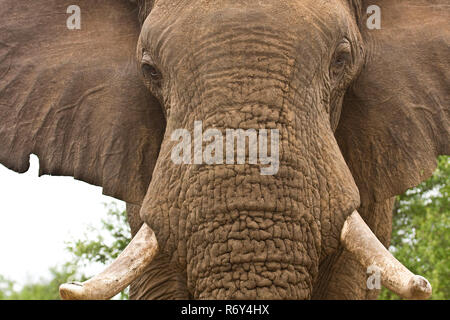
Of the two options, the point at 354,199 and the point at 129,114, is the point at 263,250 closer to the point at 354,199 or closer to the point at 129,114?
the point at 354,199

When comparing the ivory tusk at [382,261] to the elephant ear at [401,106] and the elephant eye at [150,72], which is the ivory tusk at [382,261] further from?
the elephant eye at [150,72]

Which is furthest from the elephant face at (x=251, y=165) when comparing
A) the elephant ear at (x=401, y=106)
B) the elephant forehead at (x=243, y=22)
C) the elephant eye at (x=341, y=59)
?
the elephant ear at (x=401, y=106)

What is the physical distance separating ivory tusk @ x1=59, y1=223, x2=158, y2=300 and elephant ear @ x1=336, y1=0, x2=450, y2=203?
114cm

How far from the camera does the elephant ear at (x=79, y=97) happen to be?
462cm

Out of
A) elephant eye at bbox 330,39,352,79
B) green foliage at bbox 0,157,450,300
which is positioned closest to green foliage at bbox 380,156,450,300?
green foliage at bbox 0,157,450,300

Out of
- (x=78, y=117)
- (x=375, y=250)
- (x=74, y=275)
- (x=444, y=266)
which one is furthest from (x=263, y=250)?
(x=74, y=275)

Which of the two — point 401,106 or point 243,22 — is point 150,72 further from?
point 401,106

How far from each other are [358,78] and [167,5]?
0.94 metres

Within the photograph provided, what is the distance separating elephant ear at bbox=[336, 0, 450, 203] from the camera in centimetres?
455

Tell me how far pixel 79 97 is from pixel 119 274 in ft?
4.09

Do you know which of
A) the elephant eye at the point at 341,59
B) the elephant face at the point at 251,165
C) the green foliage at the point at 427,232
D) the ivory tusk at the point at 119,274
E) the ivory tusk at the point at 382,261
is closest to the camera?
the ivory tusk at the point at 382,261

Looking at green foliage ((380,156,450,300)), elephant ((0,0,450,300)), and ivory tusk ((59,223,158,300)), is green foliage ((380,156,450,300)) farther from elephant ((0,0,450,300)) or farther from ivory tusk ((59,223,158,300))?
ivory tusk ((59,223,158,300))

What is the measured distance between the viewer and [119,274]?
12.2 ft

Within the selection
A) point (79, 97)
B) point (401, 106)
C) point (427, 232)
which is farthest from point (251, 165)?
point (427, 232)
